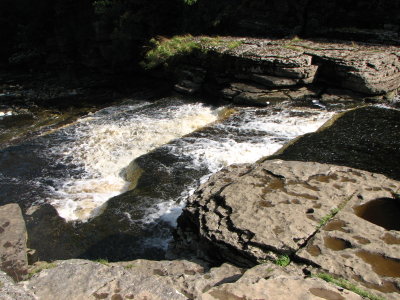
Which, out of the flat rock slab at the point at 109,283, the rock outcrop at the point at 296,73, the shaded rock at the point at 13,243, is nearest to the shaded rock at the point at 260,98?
the rock outcrop at the point at 296,73

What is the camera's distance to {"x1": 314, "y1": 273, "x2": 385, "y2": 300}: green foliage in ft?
12.8

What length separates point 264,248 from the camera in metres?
4.90

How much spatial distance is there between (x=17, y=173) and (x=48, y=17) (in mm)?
20199

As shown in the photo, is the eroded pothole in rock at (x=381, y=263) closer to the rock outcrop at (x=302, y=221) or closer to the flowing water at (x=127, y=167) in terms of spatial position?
the rock outcrop at (x=302, y=221)

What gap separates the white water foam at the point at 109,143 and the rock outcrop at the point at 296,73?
5.16ft

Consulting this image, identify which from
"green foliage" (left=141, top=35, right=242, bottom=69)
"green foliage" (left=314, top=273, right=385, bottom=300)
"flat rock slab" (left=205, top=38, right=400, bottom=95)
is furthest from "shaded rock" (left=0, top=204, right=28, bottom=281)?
"green foliage" (left=141, top=35, right=242, bottom=69)

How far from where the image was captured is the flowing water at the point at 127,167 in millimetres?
7324

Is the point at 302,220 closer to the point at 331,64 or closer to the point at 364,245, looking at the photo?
the point at 364,245

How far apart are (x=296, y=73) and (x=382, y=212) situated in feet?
28.3

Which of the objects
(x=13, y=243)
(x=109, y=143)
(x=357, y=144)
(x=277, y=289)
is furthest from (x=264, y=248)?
(x=109, y=143)

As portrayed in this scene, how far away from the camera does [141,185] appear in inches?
340

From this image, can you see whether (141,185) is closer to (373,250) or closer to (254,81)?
(373,250)

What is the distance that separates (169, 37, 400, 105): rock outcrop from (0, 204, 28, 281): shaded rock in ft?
28.9

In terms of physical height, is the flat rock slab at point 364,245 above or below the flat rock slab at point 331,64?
below
